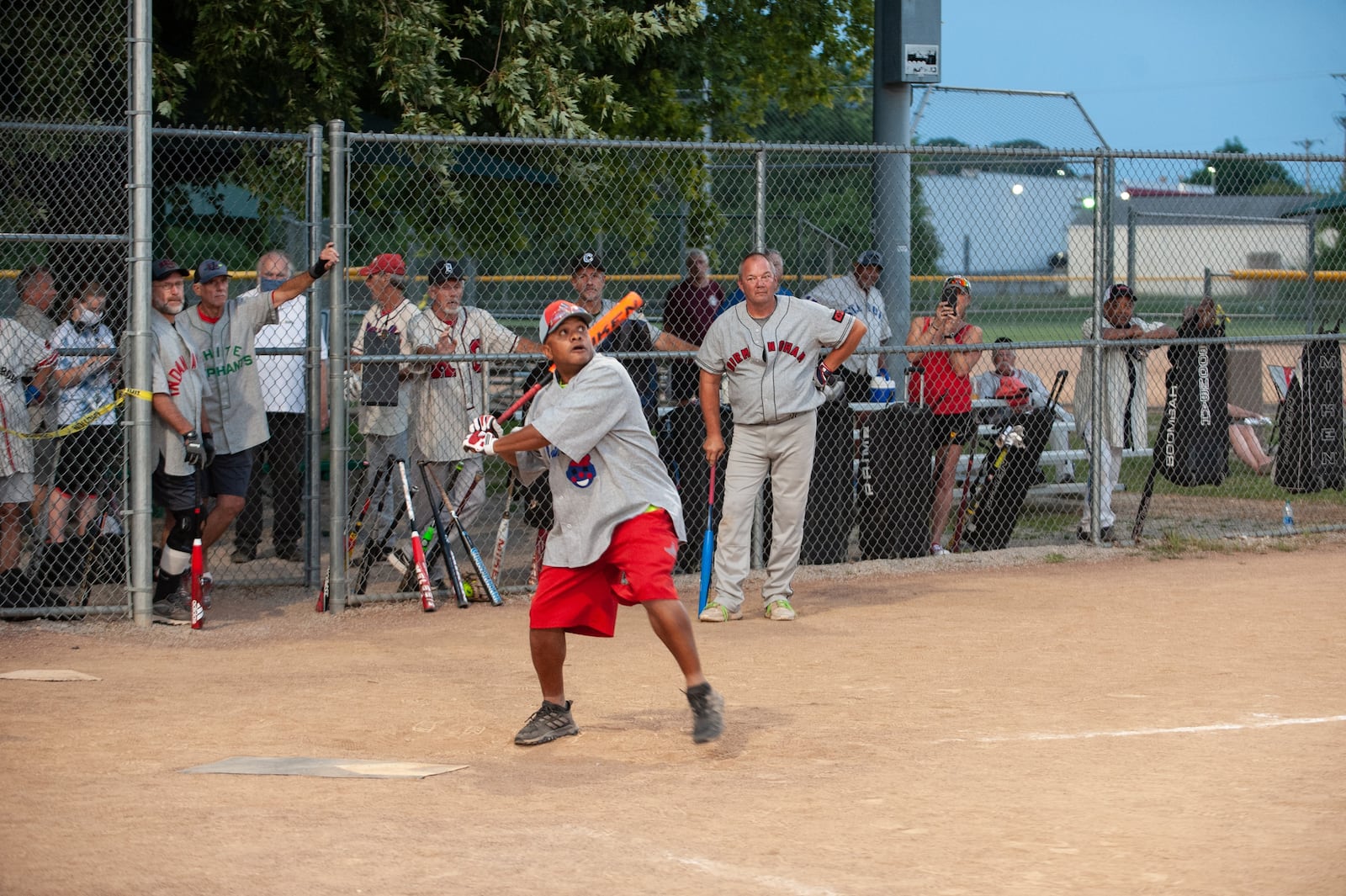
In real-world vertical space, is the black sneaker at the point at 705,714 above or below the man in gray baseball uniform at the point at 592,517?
below

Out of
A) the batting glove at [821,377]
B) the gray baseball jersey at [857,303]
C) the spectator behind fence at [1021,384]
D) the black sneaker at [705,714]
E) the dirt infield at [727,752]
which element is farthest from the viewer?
the spectator behind fence at [1021,384]

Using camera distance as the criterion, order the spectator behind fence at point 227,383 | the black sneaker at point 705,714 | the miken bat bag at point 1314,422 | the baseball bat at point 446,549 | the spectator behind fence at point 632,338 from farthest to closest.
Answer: the miken bat bag at point 1314,422, the spectator behind fence at point 632,338, the baseball bat at point 446,549, the spectator behind fence at point 227,383, the black sneaker at point 705,714

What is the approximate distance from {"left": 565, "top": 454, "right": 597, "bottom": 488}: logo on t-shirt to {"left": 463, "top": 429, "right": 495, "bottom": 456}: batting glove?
33 cm

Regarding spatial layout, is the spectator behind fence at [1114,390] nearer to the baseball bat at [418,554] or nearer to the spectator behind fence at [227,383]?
the baseball bat at [418,554]

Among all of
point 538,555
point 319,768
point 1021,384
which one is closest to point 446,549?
point 538,555

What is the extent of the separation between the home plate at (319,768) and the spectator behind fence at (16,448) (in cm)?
353

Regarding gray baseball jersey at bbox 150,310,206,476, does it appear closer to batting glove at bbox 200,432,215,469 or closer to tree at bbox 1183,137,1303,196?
batting glove at bbox 200,432,215,469

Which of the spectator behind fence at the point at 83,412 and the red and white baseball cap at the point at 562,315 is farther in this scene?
the spectator behind fence at the point at 83,412

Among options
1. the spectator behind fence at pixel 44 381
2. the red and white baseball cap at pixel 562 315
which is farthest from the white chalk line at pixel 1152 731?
the spectator behind fence at pixel 44 381

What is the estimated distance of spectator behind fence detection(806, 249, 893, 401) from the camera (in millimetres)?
11109

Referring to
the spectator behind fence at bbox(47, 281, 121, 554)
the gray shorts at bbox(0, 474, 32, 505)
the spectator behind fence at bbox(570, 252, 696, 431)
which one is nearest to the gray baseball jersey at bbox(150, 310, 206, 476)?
the spectator behind fence at bbox(47, 281, 121, 554)

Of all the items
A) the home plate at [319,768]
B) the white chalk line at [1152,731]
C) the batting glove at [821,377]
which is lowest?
the home plate at [319,768]

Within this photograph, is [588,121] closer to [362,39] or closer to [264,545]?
[362,39]

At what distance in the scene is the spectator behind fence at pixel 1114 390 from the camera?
11180mm
